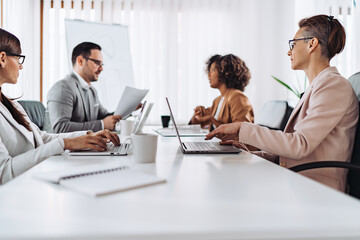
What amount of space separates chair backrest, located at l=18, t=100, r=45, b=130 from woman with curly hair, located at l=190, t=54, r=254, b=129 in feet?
4.23

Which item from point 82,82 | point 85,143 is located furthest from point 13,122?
point 82,82

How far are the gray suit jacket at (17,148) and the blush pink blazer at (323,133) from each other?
759 millimetres

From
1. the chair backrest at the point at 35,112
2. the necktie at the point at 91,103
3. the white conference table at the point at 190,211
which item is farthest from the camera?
the necktie at the point at 91,103

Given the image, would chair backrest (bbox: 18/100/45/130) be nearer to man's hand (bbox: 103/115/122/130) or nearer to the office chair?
man's hand (bbox: 103/115/122/130)

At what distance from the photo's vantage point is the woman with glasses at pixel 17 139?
3.69 ft

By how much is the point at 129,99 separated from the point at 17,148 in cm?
107

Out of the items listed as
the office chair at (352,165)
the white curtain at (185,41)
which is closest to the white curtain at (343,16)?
the white curtain at (185,41)

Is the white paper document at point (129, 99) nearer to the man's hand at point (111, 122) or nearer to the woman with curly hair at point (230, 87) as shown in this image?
the man's hand at point (111, 122)

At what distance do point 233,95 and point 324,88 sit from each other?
168cm

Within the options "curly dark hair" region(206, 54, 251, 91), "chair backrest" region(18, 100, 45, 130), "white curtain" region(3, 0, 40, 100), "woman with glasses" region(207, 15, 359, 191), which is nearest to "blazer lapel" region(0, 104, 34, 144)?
"woman with glasses" region(207, 15, 359, 191)

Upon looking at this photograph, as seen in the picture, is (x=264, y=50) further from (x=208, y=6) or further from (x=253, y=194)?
(x=253, y=194)

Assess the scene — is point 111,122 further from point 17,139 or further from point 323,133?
point 323,133

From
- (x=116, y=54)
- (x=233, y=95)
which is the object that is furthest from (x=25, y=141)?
(x=116, y=54)

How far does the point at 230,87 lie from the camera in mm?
3225
